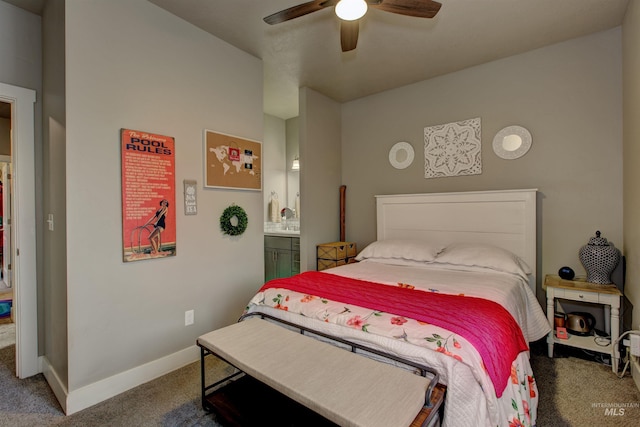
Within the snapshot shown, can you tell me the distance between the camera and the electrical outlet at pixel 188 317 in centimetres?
246

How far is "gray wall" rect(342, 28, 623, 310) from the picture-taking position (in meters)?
2.57

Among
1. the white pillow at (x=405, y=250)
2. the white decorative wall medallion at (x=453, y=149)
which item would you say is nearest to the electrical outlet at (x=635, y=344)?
the white pillow at (x=405, y=250)

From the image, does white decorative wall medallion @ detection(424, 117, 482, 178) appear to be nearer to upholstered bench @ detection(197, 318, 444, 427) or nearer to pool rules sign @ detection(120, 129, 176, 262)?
upholstered bench @ detection(197, 318, 444, 427)

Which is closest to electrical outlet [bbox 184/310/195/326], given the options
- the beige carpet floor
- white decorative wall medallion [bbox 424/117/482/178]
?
the beige carpet floor

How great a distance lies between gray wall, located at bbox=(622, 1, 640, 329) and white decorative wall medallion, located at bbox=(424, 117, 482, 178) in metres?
1.09

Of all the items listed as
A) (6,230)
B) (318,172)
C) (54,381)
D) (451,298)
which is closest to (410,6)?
(451,298)

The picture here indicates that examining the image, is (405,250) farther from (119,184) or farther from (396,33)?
(119,184)

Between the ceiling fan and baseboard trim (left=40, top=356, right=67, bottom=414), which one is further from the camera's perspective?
baseboard trim (left=40, top=356, right=67, bottom=414)

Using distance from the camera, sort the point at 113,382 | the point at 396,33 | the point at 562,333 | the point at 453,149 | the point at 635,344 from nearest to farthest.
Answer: the point at 635,344, the point at 113,382, the point at 562,333, the point at 396,33, the point at 453,149

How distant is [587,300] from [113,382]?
3435 millimetres

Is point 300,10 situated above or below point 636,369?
above

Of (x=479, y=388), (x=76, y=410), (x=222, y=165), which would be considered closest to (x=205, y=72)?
(x=222, y=165)

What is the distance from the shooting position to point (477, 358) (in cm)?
129

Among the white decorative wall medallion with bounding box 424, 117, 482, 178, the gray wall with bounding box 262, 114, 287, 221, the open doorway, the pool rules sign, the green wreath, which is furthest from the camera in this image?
the gray wall with bounding box 262, 114, 287, 221
